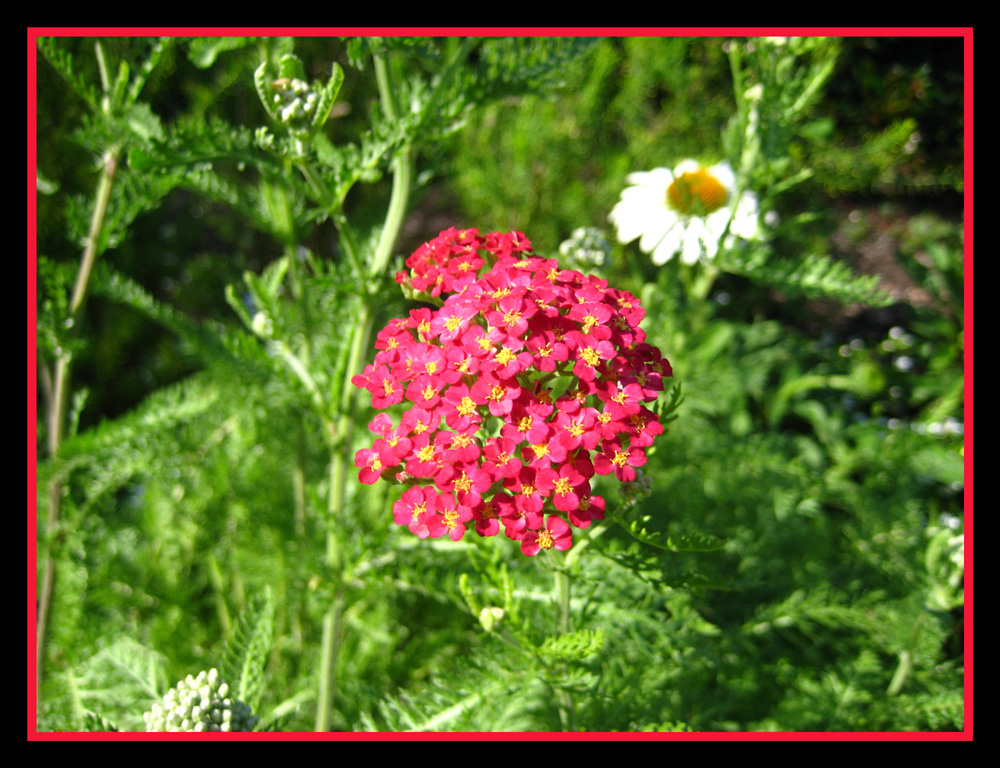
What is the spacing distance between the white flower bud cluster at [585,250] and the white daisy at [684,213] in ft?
0.63

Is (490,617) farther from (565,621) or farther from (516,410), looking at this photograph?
(516,410)

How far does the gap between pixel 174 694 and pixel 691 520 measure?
51.5 inches

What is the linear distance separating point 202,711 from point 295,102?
0.94 metres

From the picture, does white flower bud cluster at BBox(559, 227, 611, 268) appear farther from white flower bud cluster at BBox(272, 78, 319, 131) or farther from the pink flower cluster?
white flower bud cluster at BBox(272, 78, 319, 131)

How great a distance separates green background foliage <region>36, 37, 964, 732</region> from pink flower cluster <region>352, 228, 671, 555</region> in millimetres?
97

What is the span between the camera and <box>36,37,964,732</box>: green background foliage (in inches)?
48.9

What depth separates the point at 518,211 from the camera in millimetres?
3396

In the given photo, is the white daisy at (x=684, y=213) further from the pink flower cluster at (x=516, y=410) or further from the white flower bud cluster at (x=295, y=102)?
the white flower bud cluster at (x=295, y=102)

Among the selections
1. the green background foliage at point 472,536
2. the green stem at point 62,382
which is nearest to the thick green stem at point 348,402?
the green background foliage at point 472,536

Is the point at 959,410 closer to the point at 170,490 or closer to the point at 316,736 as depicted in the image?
the point at 316,736

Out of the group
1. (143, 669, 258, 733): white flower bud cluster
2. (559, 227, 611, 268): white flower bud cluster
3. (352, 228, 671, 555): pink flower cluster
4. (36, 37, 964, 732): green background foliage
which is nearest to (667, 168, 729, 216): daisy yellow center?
(36, 37, 964, 732): green background foliage

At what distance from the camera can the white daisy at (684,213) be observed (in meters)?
1.72

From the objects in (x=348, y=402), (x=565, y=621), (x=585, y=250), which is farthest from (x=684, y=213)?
(x=565, y=621)

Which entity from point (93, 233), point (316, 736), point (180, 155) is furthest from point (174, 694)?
point (93, 233)
